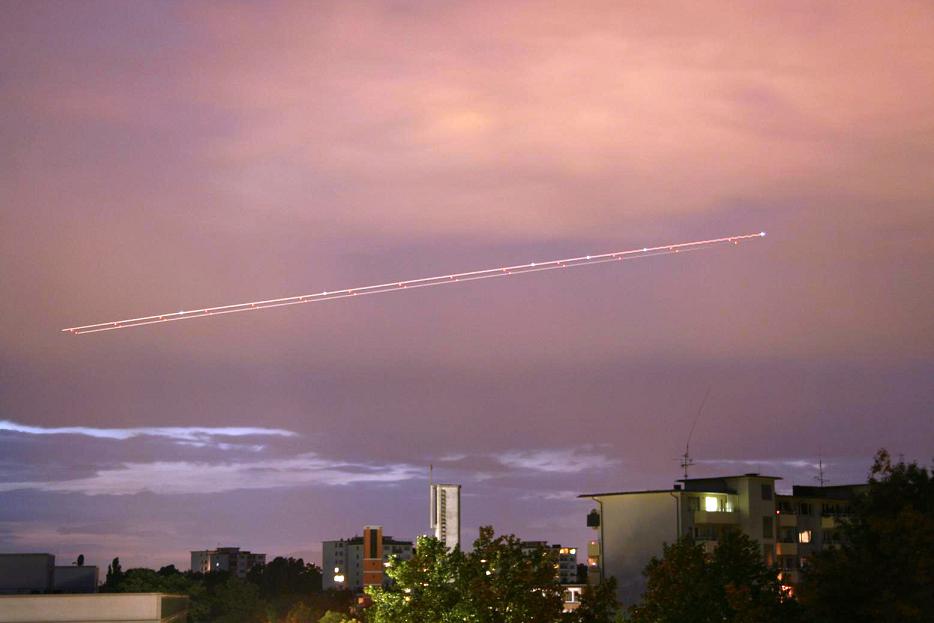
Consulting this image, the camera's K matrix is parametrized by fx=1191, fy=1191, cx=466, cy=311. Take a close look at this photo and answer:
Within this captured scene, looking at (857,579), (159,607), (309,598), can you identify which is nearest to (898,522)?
(857,579)

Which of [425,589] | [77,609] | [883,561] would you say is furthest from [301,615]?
[883,561]

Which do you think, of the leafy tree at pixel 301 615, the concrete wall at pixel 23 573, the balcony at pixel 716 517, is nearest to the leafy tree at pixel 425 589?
the concrete wall at pixel 23 573

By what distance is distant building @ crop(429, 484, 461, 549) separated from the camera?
184 ft

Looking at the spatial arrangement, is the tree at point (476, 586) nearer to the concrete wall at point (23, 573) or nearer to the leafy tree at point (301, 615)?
the concrete wall at point (23, 573)

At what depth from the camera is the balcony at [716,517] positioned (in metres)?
85.1

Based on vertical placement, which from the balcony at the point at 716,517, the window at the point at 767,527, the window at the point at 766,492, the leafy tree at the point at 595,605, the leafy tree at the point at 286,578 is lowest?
the leafy tree at the point at 286,578

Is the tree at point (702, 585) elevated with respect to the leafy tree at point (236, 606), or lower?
elevated

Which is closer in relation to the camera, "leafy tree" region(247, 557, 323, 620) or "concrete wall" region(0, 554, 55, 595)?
"concrete wall" region(0, 554, 55, 595)

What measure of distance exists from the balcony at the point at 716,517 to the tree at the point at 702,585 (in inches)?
1768

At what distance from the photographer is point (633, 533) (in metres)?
87.9

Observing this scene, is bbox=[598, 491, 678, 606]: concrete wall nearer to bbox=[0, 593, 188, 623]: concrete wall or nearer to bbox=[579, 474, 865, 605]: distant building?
bbox=[579, 474, 865, 605]: distant building

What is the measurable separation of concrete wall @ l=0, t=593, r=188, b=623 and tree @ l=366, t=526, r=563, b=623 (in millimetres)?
14817

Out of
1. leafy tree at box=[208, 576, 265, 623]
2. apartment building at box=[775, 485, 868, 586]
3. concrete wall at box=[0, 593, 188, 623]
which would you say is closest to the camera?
concrete wall at box=[0, 593, 188, 623]

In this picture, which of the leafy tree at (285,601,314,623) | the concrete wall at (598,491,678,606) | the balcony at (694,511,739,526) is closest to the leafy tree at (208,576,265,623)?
the leafy tree at (285,601,314,623)
